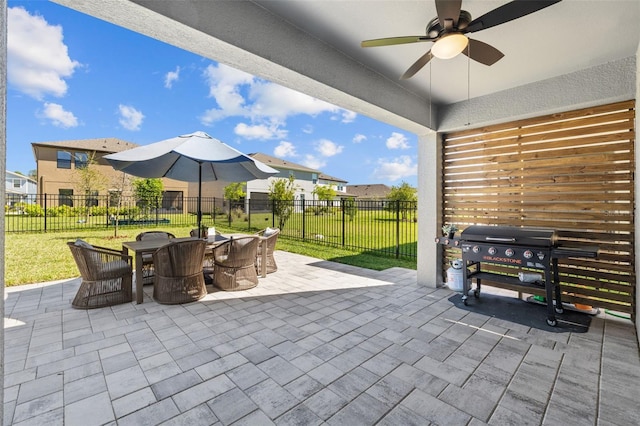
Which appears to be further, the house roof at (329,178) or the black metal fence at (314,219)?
the house roof at (329,178)

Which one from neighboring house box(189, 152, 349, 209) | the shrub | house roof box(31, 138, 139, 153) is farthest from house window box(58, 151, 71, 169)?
neighboring house box(189, 152, 349, 209)

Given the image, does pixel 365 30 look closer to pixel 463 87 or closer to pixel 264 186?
pixel 463 87

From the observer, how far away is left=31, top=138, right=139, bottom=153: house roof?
70.1ft

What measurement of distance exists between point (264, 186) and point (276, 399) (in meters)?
25.2

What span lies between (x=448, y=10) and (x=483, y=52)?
0.73m

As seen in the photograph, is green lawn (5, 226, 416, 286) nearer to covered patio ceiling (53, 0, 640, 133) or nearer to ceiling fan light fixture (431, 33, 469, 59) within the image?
covered patio ceiling (53, 0, 640, 133)

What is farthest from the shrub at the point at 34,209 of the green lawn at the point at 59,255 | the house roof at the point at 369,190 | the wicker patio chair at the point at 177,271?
the house roof at the point at 369,190

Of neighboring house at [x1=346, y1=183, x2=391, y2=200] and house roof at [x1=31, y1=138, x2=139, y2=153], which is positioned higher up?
house roof at [x1=31, y1=138, x2=139, y2=153]

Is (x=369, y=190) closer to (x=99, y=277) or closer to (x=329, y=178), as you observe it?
(x=329, y=178)

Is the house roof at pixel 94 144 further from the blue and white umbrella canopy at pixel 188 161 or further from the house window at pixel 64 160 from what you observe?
the blue and white umbrella canopy at pixel 188 161

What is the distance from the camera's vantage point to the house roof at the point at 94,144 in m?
21.4

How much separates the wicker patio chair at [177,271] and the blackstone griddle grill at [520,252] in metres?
3.58

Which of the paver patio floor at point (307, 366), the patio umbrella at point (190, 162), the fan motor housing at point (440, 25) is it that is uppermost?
the fan motor housing at point (440, 25)

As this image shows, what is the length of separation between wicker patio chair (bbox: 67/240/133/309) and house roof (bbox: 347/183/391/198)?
46.2 m
